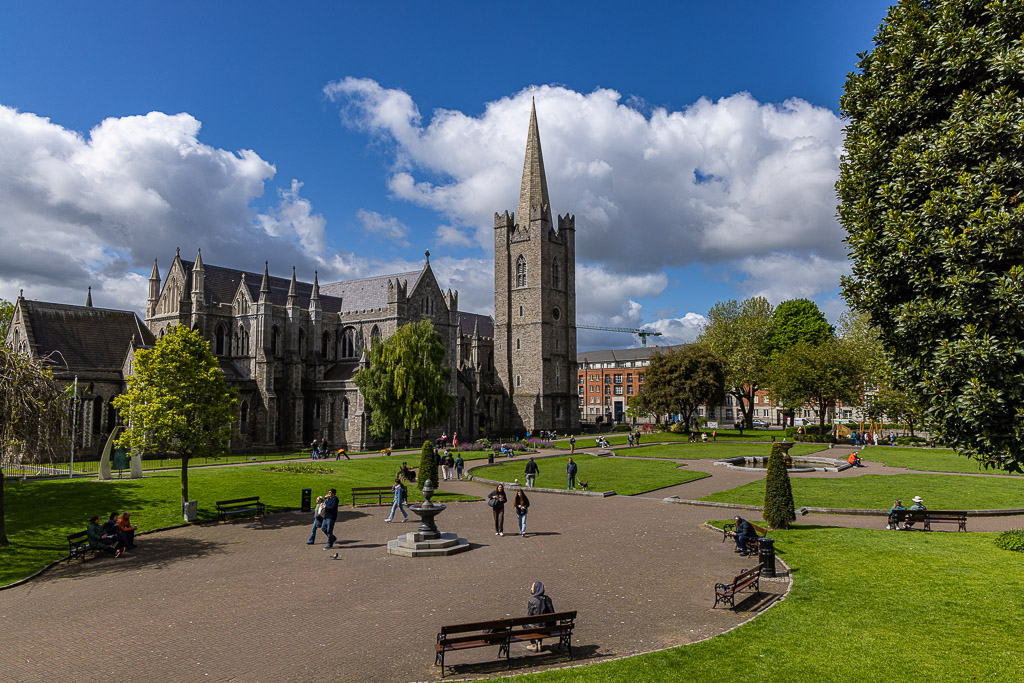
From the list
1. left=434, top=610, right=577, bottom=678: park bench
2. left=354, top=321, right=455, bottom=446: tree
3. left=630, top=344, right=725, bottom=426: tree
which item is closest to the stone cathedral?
left=354, top=321, right=455, bottom=446: tree

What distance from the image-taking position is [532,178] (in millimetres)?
83688

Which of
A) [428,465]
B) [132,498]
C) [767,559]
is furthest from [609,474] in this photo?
[132,498]

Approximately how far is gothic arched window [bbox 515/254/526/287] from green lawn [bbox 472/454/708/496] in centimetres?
3863

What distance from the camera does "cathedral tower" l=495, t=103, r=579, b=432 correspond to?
7906 centimetres

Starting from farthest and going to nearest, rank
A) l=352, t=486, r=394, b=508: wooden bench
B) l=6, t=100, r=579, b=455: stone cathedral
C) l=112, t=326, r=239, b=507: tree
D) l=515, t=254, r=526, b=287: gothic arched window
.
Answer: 1. l=515, t=254, r=526, b=287: gothic arched window
2. l=6, t=100, r=579, b=455: stone cathedral
3. l=352, t=486, r=394, b=508: wooden bench
4. l=112, t=326, r=239, b=507: tree

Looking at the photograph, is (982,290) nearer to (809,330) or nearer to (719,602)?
(719,602)

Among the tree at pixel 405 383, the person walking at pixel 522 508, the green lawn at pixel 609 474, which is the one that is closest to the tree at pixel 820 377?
the green lawn at pixel 609 474

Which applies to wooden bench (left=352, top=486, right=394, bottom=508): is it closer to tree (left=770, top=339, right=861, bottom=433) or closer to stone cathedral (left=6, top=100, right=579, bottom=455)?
stone cathedral (left=6, top=100, right=579, bottom=455)

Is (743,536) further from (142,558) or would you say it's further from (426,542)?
(142,558)

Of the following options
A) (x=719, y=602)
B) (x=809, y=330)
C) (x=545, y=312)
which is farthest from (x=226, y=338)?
(x=809, y=330)

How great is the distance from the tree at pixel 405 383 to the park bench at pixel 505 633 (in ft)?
135

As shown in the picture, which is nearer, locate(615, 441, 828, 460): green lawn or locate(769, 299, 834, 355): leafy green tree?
locate(615, 441, 828, 460): green lawn

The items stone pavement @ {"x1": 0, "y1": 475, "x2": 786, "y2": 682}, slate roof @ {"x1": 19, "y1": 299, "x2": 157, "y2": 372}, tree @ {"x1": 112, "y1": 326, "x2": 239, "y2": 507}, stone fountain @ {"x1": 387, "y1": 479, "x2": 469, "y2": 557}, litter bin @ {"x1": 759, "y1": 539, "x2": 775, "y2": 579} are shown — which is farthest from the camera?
slate roof @ {"x1": 19, "y1": 299, "x2": 157, "y2": 372}

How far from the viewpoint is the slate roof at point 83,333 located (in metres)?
47.2
